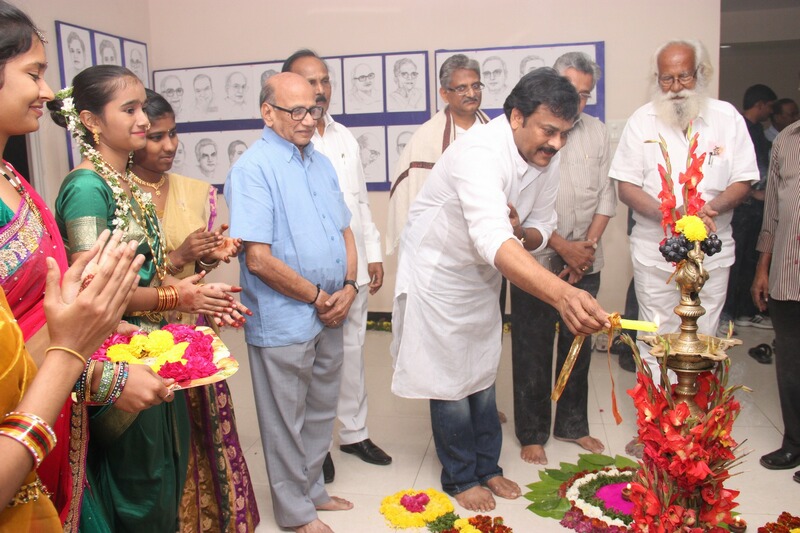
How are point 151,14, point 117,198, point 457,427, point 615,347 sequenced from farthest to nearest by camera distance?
1. point 151,14
2. point 615,347
3. point 457,427
4. point 117,198

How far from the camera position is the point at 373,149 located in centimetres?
604

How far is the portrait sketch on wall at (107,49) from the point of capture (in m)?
5.47

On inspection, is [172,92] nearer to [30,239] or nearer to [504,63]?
[504,63]

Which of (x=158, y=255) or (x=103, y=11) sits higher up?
(x=103, y=11)

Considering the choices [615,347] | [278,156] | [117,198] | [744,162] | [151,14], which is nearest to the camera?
[117,198]

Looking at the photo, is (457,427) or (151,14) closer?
(457,427)

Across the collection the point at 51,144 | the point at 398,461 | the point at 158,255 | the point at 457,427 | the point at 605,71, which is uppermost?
the point at 605,71

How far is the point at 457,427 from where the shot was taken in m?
3.09

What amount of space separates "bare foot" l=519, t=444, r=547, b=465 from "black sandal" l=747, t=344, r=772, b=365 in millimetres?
2389

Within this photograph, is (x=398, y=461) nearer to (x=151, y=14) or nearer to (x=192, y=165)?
(x=192, y=165)

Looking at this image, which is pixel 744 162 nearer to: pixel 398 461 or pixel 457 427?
pixel 457 427

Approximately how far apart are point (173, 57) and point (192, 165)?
971 millimetres

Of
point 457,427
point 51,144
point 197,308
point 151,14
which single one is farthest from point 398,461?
point 151,14

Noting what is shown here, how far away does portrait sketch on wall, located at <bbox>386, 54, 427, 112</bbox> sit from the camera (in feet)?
19.1
